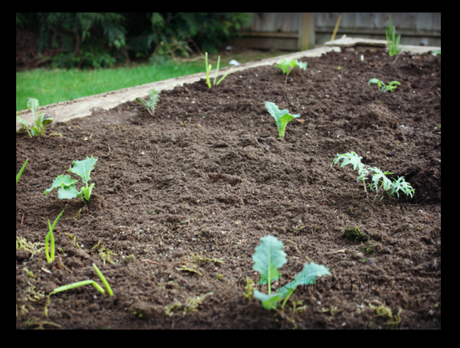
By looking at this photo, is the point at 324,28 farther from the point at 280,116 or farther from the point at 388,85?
the point at 280,116

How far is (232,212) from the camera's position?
190 cm

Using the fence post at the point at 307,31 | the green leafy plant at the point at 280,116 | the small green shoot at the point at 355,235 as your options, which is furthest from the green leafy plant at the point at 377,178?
the fence post at the point at 307,31

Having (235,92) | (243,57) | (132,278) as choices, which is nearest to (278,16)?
(243,57)

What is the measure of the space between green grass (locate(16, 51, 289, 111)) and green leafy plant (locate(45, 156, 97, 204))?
2.72 meters

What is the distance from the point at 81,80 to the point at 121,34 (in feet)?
4.81

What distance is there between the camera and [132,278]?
1.47 metres

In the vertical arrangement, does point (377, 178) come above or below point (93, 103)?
below

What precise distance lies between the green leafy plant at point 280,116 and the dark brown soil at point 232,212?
0.41 feet

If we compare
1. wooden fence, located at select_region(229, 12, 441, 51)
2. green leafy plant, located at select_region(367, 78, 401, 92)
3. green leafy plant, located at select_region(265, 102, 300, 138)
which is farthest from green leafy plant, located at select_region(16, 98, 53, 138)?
wooden fence, located at select_region(229, 12, 441, 51)

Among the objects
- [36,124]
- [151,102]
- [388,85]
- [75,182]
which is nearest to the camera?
[75,182]

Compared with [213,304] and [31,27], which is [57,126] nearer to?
[213,304]

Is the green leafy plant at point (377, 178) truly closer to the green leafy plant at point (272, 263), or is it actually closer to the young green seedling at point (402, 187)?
the young green seedling at point (402, 187)

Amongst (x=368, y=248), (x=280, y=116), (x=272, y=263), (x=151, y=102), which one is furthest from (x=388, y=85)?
(x=272, y=263)
